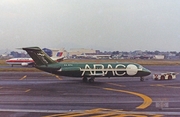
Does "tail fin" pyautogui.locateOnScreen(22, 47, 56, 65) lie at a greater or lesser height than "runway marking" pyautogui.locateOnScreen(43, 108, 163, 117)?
greater

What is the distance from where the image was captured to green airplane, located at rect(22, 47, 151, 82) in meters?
40.6

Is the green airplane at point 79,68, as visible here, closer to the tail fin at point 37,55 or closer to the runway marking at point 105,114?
the tail fin at point 37,55

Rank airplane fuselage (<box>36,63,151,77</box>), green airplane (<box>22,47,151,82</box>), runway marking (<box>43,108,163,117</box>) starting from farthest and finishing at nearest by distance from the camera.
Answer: airplane fuselage (<box>36,63,151,77</box>) → green airplane (<box>22,47,151,82</box>) → runway marking (<box>43,108,163,117</box>)

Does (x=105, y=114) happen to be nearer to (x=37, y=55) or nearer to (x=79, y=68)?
(x=79, y=68)

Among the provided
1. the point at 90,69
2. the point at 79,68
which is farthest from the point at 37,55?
the point at 90,69

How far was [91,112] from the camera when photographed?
19.4m

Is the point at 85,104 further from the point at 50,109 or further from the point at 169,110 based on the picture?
the point at 169,110

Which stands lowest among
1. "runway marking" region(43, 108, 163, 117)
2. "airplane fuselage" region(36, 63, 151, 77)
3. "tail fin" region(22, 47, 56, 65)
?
"runway marking" region(43, 108, 163, 117)

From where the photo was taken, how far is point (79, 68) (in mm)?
42156

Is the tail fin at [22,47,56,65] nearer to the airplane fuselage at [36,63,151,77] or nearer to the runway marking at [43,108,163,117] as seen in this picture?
the airplane fuselage at [36,63,151,77]

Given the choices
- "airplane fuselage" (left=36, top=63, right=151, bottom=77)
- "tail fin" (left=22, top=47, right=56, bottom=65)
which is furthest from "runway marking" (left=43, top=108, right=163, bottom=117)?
"tail fin" (left=22, top=47, right=56, bottom=65)

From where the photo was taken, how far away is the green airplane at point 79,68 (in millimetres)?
40625

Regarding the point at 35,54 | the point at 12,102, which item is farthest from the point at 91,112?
the point at 35,54

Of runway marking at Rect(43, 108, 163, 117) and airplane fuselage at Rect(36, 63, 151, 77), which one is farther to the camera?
airplane fuselage at Rect(36, 63, 151, 77)
